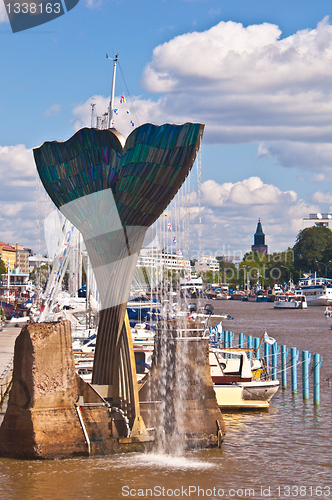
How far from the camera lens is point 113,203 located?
586 inches

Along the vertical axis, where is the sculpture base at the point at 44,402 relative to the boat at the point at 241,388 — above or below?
above

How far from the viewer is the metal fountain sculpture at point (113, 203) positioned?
14.1 meters

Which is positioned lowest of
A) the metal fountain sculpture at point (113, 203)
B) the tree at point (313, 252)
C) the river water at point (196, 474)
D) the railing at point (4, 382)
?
the river water at point (196, 474)

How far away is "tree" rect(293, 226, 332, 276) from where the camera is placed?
147375mm

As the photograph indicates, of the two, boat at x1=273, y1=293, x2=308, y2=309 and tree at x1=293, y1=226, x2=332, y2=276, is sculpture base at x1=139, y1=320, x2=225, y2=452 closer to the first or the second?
boat at x1=273, y1=293, x2=308, y2=309

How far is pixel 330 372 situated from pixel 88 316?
13.1 metres

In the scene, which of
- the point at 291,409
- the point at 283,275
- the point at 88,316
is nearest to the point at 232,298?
the point at 283,275

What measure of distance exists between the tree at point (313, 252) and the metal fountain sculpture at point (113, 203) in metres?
134

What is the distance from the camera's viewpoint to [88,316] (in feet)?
119

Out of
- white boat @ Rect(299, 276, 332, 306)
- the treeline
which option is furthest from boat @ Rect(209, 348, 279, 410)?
the treeline

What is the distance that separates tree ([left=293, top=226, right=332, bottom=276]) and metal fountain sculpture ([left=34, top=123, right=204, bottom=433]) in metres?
134

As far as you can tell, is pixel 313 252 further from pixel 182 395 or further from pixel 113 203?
pixel 113 203

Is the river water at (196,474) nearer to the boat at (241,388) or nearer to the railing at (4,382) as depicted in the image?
the boat at (241,388)

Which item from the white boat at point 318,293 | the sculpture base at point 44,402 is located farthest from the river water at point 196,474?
the white boat at point 318,293
